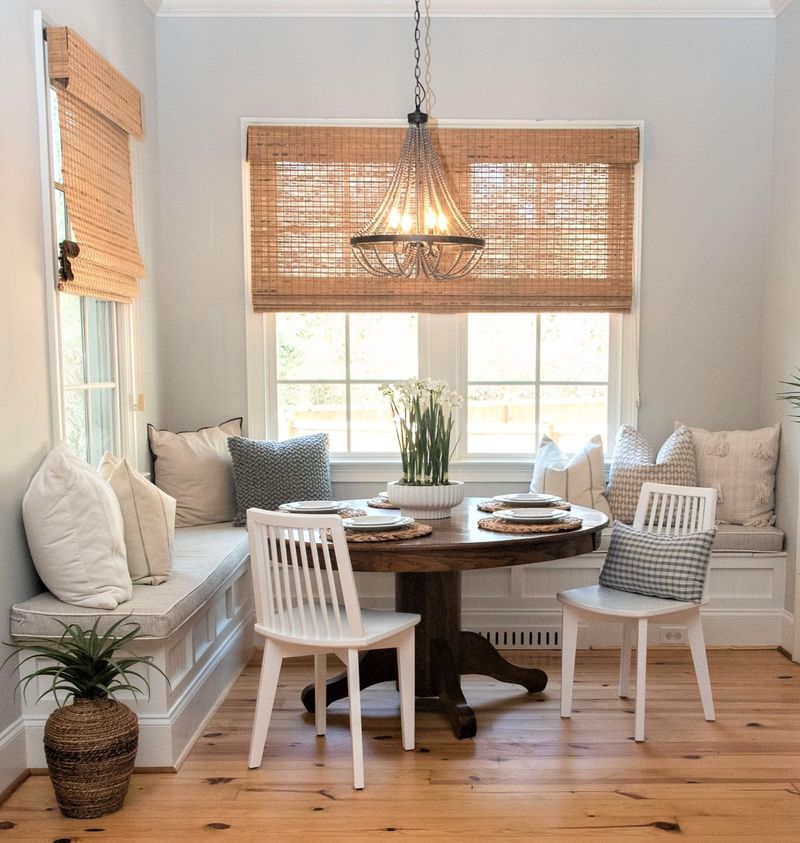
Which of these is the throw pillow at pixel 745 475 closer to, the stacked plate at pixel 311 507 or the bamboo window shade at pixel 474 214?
the bamboo window shade at pixel 474 214

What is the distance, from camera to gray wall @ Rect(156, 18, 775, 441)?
448cm

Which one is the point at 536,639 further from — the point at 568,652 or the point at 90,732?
the point at 90,732

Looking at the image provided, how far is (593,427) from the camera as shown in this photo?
4.70 meters

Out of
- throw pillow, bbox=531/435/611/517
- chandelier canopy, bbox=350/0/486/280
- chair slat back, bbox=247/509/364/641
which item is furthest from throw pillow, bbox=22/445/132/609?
throw pillow, bbox=531/435/611/517

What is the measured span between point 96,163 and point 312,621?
1987 mm

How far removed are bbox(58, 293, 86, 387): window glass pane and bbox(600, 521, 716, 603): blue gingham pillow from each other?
2.15 metres

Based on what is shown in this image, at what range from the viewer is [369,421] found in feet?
15.4

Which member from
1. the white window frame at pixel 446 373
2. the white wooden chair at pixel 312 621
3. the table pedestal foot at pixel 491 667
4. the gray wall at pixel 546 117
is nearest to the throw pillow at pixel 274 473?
the white window frame at pixel 446 373

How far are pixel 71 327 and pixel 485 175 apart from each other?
2.12m

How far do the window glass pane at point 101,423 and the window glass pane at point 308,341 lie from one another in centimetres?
97

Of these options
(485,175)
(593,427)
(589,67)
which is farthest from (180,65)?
(593,427)

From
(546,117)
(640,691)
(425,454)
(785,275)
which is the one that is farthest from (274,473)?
(785,275)

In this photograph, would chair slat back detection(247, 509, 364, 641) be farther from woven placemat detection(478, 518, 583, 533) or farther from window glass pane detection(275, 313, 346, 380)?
window glass pane detection(275, 313, 346, 380)

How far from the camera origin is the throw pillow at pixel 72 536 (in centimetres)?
293
